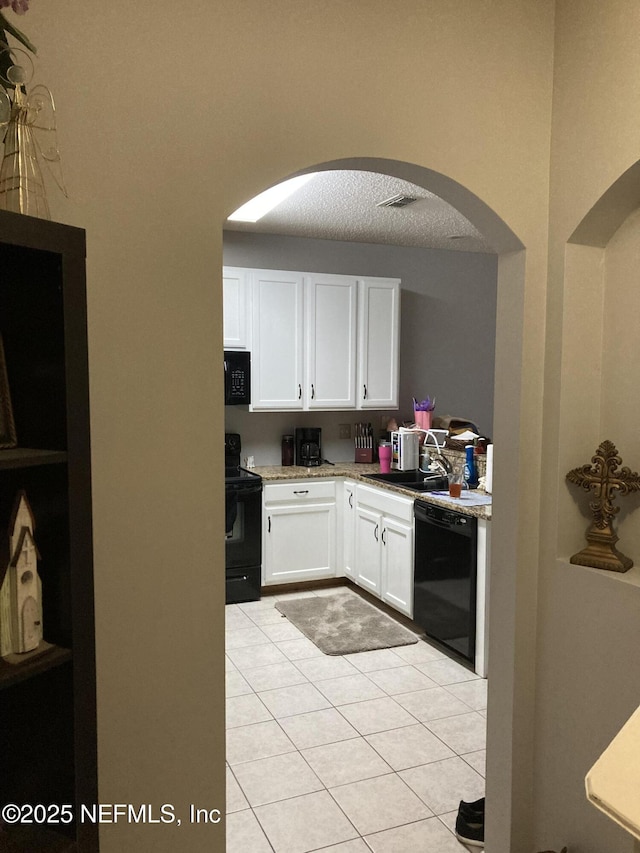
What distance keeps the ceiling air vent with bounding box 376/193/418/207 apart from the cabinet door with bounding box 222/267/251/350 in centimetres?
114

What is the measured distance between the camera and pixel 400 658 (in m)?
3.88

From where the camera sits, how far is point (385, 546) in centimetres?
444

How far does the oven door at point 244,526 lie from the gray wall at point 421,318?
643 mm

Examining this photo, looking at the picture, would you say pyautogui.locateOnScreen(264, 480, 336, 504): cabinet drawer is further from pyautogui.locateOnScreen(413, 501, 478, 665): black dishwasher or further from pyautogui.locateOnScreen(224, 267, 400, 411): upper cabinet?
pyautogui.locateOnScreen(413, 501, 478, 665): black dishwasher

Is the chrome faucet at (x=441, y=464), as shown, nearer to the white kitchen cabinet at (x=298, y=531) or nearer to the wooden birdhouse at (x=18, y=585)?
the white kitchen cabinet at (x=298, y=531)

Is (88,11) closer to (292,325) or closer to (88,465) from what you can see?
(88,465)

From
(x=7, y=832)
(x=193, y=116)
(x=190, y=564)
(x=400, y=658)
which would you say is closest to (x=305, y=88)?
(x=193, y=116)

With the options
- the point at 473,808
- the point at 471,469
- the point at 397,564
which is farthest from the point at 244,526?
the point at 473,808

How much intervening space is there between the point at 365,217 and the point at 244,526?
2258 millimetres

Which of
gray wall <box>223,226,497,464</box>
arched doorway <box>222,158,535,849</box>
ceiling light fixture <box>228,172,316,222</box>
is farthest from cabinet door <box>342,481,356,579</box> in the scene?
arched doorway <box>222,158,535,849</box>

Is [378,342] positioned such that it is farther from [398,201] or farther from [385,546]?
[385,546]

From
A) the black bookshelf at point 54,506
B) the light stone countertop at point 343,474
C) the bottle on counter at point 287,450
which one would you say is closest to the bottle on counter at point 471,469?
the light stone countertop at point 343,474

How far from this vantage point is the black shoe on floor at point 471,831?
7.47 feet

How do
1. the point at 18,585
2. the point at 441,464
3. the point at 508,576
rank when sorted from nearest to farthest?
the point at 18,585, the point at 508,576, the point at 441,464
